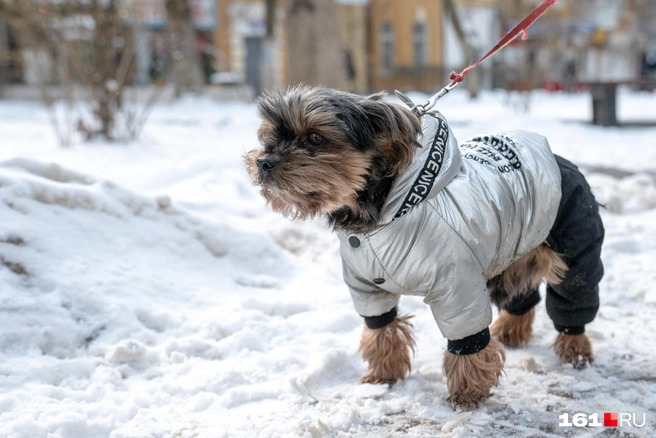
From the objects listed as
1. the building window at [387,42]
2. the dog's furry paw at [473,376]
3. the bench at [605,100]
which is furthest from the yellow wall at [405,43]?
the dog's furry paw at [473,376]

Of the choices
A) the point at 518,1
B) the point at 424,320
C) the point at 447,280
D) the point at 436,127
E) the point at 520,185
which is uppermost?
the point at 518,1

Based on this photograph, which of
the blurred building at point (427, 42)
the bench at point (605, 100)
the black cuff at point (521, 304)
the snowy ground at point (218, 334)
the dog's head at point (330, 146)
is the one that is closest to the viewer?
the dog's head at point (330, 146)

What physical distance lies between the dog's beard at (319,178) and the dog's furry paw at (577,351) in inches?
59.9

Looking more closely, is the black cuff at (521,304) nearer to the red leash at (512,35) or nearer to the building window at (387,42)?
the red leash at (512,35)

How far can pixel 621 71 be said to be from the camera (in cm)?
4356

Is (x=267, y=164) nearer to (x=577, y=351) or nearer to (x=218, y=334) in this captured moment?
(x=218, y=334)

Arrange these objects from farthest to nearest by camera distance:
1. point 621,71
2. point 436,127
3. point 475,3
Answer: point 621,71 → point 475,3 → point 436,127

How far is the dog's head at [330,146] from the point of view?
2908 mm

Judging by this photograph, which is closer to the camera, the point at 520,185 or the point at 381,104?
the point at 381,104

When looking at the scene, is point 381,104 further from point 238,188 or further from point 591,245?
point 238,188

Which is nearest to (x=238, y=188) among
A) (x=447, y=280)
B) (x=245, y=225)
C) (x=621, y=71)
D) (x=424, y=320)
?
(x=245, y=225)

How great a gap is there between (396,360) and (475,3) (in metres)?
37.3

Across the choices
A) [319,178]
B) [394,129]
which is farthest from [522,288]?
[319,178]

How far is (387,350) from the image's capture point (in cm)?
350
